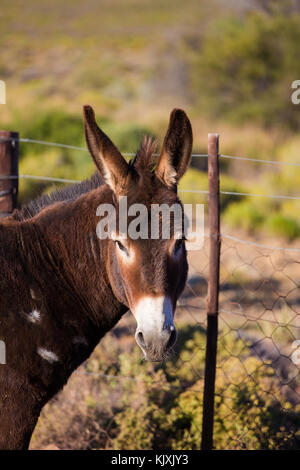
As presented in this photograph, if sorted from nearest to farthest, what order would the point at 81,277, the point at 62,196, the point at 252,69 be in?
the point at 81,277
the point at 62,196
the point at 252,69

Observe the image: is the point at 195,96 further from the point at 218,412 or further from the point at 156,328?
the point at 156,328

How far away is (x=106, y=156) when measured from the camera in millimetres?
2699

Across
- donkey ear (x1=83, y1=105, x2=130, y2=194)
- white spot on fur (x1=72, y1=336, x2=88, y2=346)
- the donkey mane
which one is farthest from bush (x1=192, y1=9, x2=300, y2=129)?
white spot on fur (x1=72, y1=336, x2=88, y2=346)

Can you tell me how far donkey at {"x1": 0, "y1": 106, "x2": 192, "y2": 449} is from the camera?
2531 millimetres

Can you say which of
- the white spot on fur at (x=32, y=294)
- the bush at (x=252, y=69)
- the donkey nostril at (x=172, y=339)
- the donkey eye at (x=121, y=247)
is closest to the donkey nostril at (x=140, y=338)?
the donkey nostril at (x=172, y=339)

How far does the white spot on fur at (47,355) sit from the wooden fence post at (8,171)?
1.54 meters

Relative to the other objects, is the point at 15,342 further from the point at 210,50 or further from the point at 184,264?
the point at 210,50

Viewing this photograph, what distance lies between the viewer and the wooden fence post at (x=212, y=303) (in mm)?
3607

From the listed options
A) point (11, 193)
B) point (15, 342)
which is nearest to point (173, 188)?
point (15, 342)

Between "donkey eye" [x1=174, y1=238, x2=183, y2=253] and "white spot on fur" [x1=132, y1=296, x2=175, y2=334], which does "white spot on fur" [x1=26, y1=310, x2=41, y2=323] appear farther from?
"donkey eye" [x1=174, y1=238, x2=183, y2=253]

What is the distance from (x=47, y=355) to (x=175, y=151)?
1.24 meters

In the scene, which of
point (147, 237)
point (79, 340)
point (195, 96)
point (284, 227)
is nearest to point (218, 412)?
point (79, 340)

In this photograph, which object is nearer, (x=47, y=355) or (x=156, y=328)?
(x=156, y=328)

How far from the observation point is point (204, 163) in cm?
1350
